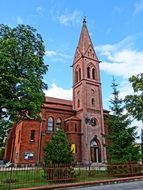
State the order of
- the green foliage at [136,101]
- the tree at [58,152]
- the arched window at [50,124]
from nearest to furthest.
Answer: the tree at [58,152] → the green foliage at [136,101] → the arched window at [50,124]

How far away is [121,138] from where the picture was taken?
64.4ft

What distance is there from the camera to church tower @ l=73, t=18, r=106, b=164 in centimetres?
3538

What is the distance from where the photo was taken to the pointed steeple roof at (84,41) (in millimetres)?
43053

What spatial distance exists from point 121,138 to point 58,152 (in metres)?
7.08

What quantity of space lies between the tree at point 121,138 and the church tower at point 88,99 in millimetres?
12489

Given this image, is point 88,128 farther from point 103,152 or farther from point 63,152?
point 63,152

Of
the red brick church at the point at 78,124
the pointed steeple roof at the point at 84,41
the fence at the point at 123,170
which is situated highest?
the pointed steeple roof at the point at 84,41

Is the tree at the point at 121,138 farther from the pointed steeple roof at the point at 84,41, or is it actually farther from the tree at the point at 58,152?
the pointed steeple roof at the point at 84,41

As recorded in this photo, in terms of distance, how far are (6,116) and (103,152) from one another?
22.8 meters

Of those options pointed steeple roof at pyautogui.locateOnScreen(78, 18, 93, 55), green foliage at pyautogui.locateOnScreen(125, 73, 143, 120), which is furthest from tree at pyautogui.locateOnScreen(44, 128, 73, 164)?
pointed steeple roof at pyautogui.locateOnScreen(78, 18, 93, 55)

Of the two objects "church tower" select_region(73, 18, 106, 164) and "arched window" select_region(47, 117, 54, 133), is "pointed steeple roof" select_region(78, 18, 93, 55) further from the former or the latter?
"arched window" select_region(47, 117, 54, 133)

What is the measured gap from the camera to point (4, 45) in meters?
16.4

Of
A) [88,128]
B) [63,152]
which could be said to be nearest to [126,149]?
[63,152]

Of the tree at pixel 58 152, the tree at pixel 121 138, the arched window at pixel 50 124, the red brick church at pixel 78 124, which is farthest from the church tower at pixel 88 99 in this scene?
the tree at pixel 58 152
